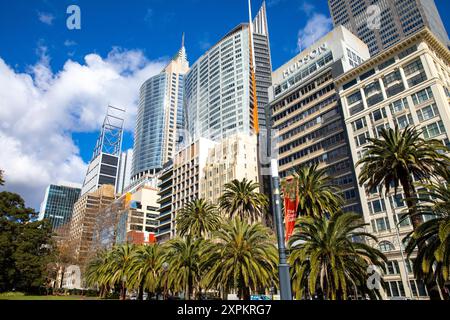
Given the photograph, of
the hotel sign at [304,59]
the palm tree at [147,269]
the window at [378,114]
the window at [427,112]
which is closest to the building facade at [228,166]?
the hotel sign at [304,59]

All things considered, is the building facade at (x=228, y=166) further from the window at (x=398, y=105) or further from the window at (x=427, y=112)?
the window at (x=427, y=112)

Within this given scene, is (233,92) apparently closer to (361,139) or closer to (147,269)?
(361,139)

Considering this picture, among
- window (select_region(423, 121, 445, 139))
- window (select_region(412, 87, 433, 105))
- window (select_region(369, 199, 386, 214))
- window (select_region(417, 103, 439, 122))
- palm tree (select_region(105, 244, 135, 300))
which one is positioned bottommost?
palm tree (select_region(105, 244, 135, 300))

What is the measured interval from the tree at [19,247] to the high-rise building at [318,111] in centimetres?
5853

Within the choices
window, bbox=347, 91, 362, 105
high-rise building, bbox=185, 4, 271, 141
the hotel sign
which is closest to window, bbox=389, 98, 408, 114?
window, bbox=347, 91, 362, 105

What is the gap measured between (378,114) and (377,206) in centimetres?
2087

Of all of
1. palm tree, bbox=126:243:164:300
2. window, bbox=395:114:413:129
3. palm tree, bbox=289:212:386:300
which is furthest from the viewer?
window, bbox=395:114:413:129

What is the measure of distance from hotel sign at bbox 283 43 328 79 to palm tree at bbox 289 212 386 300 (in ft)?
266

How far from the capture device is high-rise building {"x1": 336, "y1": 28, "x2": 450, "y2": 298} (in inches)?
2221

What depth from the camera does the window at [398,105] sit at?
213 ft

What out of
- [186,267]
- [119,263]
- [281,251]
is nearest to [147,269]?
[186,267]

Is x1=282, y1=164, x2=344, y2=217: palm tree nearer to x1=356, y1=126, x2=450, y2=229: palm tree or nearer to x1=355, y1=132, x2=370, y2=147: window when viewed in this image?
x1=356, y1=126, x2=450, y2=229: palm tree

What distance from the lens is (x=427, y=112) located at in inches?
2376

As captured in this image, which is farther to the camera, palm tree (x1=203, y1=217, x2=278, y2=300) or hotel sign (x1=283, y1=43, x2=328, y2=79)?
hotel sign (x1=283, y1=43, x2=328, y2=79)
